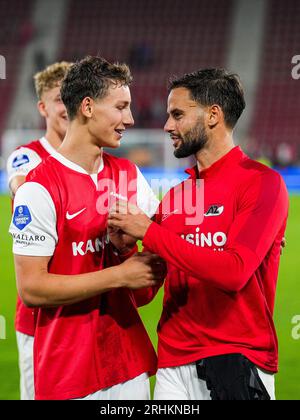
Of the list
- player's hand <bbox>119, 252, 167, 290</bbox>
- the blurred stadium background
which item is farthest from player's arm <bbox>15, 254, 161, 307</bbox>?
the blurred stadium background

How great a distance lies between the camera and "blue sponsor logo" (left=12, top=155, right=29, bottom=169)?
4.12 meters

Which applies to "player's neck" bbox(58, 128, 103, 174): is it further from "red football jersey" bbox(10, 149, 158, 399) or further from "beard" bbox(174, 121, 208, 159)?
"beard" bbox(174, 121, 208, 159)

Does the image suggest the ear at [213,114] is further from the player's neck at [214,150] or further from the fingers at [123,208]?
the fingers at [123,208]

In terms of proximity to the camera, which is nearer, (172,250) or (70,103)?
(172,250)

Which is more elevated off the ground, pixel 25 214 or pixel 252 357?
pixel 25 214

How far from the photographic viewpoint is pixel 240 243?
267 centimetres

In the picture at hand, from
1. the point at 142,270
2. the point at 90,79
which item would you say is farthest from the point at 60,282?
the point at 90,79

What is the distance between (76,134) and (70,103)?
13 cm

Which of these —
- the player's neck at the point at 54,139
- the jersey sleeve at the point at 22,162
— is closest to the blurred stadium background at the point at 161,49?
the player's neck at the point at 54,139

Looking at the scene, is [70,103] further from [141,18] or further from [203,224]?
[141,18]

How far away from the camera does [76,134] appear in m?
2.90

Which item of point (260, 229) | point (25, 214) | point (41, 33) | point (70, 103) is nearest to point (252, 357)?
point (260, 229)

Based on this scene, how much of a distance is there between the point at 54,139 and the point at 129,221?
1.68 meters
